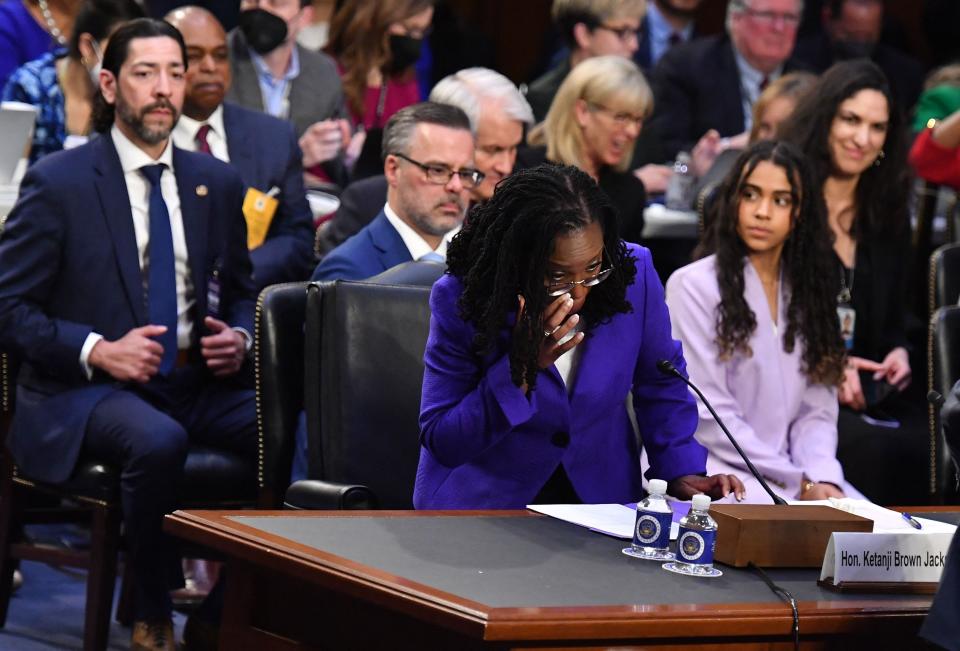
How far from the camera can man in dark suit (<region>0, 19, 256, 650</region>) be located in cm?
392

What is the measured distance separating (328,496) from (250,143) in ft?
6.73

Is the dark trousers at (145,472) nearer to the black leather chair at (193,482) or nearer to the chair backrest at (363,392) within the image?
the black leather chair at (193,482)

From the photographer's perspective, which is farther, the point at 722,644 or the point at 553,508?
the point at 553,508

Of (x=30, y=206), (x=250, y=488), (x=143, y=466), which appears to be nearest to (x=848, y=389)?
(x=250, y=488)

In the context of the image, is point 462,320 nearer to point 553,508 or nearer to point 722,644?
point 553,508

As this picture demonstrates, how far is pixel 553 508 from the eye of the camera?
2.78 metres

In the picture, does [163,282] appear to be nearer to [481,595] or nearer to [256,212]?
[256,212]

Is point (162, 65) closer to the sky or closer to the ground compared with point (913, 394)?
closer to the sky

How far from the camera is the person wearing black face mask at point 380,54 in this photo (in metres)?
6.22

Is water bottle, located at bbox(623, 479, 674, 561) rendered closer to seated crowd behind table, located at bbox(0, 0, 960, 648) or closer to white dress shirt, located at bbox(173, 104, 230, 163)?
seated crowd behind table, located at bbox(0, 0, 960, 648)

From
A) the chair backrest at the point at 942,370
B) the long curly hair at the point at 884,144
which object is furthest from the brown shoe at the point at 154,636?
the long curly hair at the point at 884,144

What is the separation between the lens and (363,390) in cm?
342

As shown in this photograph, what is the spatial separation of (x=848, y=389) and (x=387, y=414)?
1704 mm

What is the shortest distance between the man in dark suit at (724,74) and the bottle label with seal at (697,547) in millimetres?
4056
